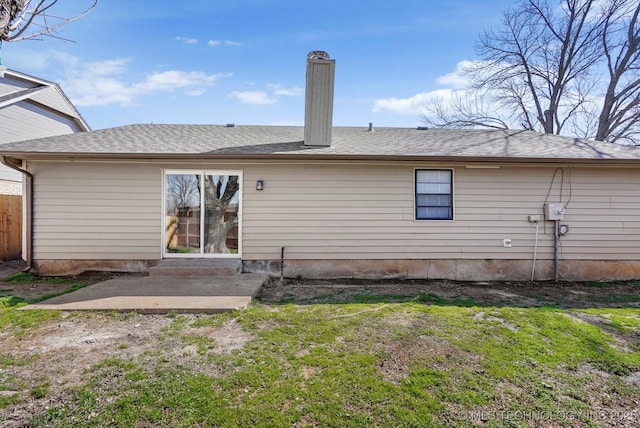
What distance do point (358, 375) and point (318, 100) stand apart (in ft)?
19.5

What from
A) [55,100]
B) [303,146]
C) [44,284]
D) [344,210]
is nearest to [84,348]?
[44,284]

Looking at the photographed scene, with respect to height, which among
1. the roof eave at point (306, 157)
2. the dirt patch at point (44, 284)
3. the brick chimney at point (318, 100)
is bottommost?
the dirt patch at point (44, 284)

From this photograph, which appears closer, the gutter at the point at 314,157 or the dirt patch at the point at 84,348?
the dirt patch at the point at 84,348

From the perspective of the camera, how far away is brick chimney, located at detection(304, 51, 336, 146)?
7.14 metres

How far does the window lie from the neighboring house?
12.5 m

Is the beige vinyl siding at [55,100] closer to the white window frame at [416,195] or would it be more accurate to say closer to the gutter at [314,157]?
the gutter at [314,157]

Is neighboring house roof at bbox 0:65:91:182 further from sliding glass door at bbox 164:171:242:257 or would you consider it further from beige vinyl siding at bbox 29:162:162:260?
sliding glass door at bbox 164:171:242:257

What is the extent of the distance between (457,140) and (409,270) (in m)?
3.58

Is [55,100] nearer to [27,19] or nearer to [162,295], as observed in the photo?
[162,295]

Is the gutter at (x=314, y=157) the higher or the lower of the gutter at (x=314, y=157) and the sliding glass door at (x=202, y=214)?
the higher

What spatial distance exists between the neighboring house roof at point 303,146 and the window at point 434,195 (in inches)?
20.0

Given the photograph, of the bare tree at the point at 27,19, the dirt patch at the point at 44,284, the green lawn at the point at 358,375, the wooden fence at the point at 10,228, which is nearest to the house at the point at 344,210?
the dirt patch at the point at 44,284

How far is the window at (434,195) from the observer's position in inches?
272

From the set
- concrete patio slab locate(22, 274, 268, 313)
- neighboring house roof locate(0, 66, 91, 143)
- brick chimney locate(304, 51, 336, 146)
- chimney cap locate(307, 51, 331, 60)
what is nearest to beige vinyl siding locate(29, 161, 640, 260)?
brick chimney locate(304, 51, 336, 146)
